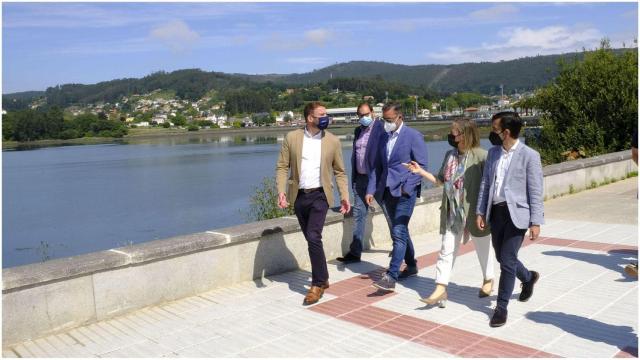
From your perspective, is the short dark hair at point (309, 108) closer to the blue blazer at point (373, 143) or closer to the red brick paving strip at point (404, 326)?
the blue blazer at point (373, 143)

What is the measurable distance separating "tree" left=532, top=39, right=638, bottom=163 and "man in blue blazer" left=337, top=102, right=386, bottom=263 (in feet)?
37.4

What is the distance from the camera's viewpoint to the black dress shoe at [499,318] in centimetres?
451

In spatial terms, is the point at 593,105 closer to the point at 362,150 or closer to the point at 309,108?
the point at 362,150

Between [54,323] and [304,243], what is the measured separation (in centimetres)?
259

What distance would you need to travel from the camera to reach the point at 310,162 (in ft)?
17.7

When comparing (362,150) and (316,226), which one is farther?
(362,150)

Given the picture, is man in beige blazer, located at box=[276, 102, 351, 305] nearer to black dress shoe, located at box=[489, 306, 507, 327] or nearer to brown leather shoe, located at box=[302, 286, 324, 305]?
brown leather shoe, located at box=[302, 286, 324, 305]

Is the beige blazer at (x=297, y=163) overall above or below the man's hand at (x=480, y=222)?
above

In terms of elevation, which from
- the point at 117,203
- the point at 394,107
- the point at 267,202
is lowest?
the point at 117,203

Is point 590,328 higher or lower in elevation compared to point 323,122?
lower

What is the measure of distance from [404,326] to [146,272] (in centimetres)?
216

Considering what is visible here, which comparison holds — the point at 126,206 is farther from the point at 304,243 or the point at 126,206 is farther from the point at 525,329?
the point at 525,329

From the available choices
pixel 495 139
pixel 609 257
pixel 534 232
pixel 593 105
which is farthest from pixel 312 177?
pixel 593 105

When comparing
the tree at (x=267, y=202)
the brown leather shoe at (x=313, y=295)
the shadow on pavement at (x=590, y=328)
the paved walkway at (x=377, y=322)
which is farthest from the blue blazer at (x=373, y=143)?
the tree at (x=267, y=202)
